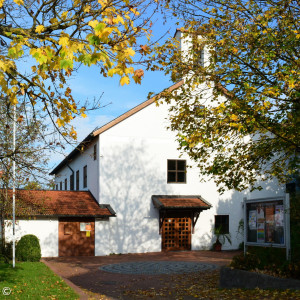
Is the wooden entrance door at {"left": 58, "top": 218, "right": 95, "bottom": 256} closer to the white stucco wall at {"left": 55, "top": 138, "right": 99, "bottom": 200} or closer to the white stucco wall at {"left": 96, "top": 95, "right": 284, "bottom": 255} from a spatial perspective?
the white stucco wall at {"left": 96, "top": 95, "right": 284, "bottom": 255}

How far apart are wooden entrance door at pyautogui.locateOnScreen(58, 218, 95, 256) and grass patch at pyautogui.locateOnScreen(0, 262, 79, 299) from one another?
316 inches

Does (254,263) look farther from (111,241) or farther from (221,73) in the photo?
(111,241)

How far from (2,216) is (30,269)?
12.0 ft

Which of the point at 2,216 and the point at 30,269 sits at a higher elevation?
the point at 2,216

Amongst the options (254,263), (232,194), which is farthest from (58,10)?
(232,194)

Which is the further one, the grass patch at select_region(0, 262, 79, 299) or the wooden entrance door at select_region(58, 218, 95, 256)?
the wooden entrance door at select_region(58, 218, 95, 256)

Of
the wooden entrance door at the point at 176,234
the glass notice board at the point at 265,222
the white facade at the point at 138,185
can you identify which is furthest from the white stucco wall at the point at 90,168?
the glass notice board at the point at 265,222

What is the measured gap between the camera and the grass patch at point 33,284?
33.7 ft

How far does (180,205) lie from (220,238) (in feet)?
13.1

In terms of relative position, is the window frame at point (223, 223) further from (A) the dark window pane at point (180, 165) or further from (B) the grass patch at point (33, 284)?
(B) the grass patch at point (33, 284)

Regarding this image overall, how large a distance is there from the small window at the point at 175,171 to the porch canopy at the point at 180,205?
1.07 metres

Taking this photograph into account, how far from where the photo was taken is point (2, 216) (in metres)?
18.8

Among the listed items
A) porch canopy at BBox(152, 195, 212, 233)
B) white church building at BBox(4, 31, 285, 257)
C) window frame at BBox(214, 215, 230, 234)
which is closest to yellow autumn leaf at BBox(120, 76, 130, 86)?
white church building at BBox(4, 31, 285, 257)

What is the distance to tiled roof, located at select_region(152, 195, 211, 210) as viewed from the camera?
82.0 ft
